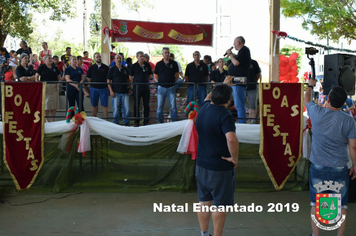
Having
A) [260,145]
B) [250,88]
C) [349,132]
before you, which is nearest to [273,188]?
[260,145]

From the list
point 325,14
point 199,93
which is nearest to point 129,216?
point 199,93

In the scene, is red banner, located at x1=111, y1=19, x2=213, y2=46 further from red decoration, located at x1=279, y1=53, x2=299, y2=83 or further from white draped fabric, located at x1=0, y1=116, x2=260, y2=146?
red decoration, located at x1=279, y1=53, x2=299, y2=83

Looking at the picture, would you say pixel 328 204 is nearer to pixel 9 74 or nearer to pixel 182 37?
pixel 182 37

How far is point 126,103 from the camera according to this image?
8547 millimetres

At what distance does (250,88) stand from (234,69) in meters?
0.49

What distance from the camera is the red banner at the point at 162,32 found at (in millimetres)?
Result: 11008

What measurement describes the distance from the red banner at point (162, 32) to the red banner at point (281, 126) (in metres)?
4.74

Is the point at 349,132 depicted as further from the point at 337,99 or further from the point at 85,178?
the point at 85,178

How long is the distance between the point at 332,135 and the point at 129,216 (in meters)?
3.16

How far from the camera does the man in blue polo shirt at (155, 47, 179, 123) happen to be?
8.44 metres

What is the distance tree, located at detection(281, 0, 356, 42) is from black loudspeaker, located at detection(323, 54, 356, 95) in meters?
14.6

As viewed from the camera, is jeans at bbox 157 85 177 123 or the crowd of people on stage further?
jeans at bbox 157 85 177 123

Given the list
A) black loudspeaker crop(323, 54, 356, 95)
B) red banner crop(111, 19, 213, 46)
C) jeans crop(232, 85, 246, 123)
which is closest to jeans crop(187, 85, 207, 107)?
jeans crop(232, 85, 246, 123)

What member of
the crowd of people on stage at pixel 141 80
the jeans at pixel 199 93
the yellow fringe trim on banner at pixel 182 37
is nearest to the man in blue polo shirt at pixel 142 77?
the crowd of people on stage at pixel 141 80
